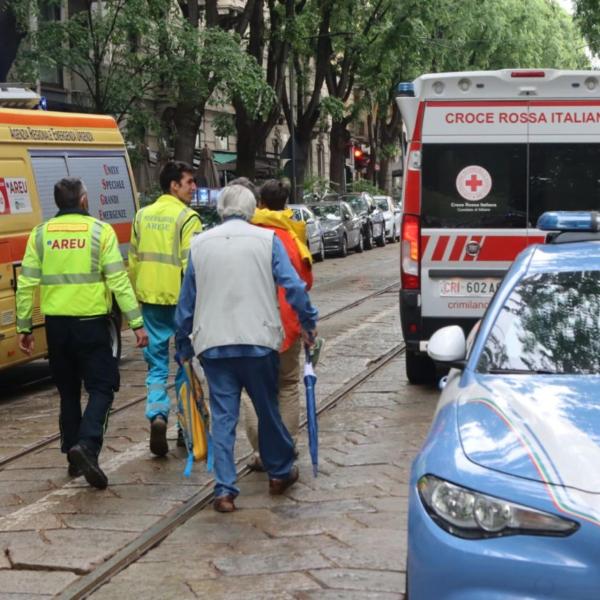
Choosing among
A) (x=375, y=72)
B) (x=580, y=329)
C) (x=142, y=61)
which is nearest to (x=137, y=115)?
(x=142, y=61)

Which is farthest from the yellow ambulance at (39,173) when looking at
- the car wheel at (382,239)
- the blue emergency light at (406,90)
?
the car wheel at (382,239)

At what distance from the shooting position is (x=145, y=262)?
820cm

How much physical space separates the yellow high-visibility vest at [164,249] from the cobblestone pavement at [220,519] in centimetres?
105

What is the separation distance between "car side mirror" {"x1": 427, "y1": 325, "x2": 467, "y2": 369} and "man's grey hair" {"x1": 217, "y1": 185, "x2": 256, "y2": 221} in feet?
6.09

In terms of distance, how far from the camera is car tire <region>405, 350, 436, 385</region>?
11000mm

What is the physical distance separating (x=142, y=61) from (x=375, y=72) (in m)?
14.6

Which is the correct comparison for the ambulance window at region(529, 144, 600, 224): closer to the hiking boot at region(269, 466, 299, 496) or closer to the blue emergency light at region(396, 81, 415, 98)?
the blue emergency light at region(396, 81, 415, 98)

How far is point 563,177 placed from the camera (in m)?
10.1

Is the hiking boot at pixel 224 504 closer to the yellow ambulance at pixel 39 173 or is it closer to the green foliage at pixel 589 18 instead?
the yellow ambulance at pixel 39 173

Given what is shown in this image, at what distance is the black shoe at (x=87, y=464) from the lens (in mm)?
7246

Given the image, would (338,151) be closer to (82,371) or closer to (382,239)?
(382,239)

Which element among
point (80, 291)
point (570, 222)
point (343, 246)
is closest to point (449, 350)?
point (570, 222)

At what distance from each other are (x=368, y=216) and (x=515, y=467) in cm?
3375

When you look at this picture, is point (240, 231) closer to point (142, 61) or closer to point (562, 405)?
point (562, 405)
